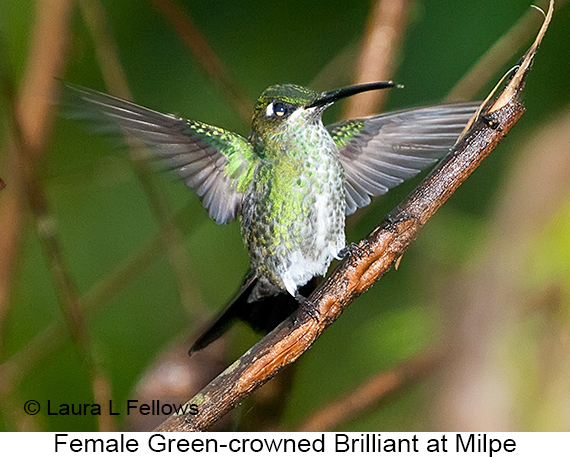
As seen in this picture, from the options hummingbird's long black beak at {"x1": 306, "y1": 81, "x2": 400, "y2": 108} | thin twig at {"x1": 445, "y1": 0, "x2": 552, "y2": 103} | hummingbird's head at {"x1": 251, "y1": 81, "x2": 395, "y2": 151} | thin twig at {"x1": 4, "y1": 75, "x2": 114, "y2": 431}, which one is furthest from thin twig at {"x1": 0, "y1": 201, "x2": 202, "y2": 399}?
thin twig at {"x1": 445, "y1": 0, "x2": 552, "y2": 103}

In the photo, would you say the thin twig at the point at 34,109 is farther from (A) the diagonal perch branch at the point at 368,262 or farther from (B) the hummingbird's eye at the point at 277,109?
(A) the diagonal perch branch at the point at 368,262

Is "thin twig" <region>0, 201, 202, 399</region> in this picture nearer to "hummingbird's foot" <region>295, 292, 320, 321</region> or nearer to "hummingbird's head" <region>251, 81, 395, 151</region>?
"hummingbird's head" <region>251, 81, 395, 151</region>

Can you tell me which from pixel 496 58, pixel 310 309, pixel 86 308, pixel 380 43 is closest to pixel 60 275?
pixel 86 308

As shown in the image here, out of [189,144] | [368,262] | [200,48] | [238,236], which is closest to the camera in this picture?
[368,262]

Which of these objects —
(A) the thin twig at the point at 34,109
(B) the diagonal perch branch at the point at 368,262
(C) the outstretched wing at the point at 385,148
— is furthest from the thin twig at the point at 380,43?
(A) the thin twig at the point at 34,109

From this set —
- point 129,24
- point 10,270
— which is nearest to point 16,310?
point 10,270

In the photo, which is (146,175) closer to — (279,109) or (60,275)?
(60,275)
